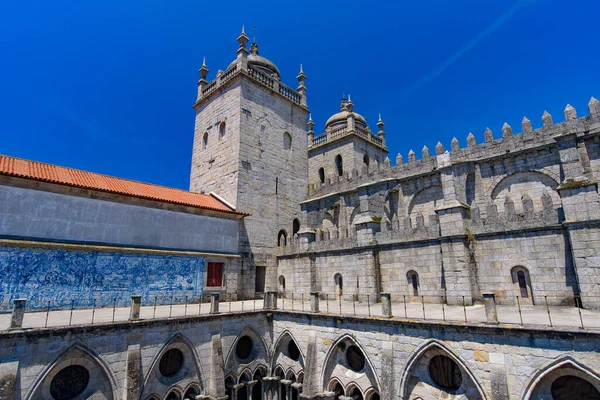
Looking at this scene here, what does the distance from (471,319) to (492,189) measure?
10.2m

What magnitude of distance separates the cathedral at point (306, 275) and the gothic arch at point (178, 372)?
0.06 metres

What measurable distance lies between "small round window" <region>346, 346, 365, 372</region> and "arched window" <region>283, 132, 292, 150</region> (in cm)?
1798

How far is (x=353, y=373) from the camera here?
44.3ft

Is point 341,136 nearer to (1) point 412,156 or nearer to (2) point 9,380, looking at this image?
(1) point 412,156

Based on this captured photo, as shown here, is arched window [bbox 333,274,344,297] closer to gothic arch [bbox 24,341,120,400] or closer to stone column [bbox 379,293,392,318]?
stone column [bbox 379,293,392,318]

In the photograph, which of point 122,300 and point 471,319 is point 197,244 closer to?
point 122,300

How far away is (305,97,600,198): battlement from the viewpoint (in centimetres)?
1664

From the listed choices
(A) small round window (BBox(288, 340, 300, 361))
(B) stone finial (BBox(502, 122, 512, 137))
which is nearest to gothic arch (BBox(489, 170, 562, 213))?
(B) stone finial (BBox(502, 122, 512, 137))

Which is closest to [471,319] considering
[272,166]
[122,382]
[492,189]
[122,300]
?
[492,189]

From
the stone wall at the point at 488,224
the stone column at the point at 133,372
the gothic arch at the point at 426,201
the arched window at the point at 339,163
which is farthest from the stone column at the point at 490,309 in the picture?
the arched window at the point at 339,163

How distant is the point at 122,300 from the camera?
16.5m

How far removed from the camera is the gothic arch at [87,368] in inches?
408

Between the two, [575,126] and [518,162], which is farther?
[518,162]

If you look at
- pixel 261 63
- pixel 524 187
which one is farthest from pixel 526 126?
pixel 261 63
